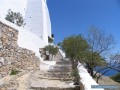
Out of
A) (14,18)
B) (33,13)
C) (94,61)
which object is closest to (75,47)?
(94,61)

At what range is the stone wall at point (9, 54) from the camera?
9.76 metres

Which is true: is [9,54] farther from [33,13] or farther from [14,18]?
[33,13]

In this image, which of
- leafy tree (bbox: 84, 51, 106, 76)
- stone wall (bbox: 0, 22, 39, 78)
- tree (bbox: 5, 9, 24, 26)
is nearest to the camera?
stone wall (bbox: 0, 22, 39, 78)

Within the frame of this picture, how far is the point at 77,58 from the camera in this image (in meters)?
15.8

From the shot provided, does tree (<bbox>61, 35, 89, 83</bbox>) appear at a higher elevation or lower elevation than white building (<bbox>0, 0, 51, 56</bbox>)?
lower

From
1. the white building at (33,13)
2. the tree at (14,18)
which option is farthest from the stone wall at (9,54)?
the white building at (33,13)

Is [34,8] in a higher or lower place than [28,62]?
higher

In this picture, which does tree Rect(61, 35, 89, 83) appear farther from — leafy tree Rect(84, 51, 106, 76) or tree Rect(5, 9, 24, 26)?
tree Rect(5, 9, 24, 26)

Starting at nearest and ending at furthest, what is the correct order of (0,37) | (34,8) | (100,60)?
(0,37) → (100,60) → (34,8)

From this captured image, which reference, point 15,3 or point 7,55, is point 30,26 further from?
point 7,55

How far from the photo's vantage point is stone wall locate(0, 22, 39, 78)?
9.76 meters

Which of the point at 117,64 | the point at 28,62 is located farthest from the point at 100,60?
the point at 28,62

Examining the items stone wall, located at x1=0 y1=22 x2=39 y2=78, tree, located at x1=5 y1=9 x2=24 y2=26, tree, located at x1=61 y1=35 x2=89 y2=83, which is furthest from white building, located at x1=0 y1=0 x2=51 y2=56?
stone wall, located at x1=0 y1=22 x2=39 y2=78

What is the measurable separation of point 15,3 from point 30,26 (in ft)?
15.0
